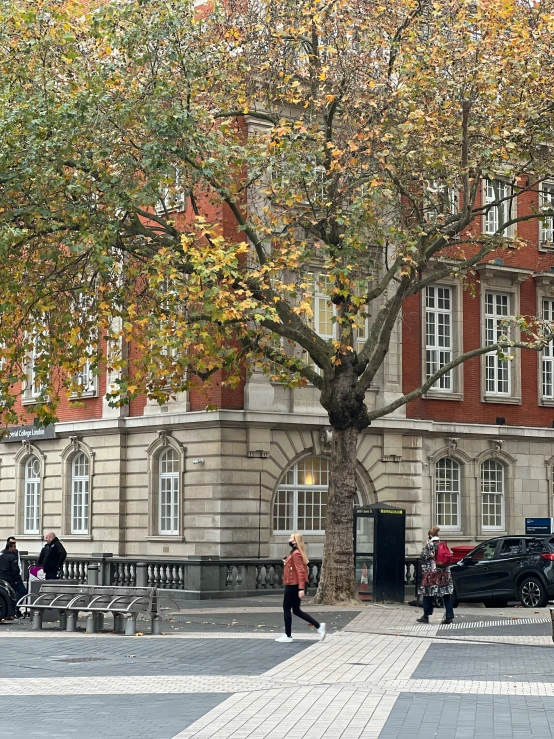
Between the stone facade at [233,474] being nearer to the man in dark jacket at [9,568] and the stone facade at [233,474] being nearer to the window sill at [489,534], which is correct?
the window sill at [489,534]

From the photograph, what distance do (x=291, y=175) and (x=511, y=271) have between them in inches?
590

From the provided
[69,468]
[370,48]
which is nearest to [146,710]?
[370,48]

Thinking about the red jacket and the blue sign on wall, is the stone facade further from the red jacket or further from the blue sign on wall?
the red jacket

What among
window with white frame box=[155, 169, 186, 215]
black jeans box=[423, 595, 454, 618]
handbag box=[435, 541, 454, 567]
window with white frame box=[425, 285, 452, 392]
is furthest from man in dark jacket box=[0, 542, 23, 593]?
window with white frame box=[425, 285, 452, 392]

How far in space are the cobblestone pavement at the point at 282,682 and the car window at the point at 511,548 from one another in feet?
13.6

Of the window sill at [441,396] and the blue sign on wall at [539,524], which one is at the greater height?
the window sill at [441,396]

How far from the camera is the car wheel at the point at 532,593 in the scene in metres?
26.8

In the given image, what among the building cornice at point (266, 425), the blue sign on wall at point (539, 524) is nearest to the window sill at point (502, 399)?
the building cornice at point (266, 425)

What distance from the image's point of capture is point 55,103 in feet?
73.8

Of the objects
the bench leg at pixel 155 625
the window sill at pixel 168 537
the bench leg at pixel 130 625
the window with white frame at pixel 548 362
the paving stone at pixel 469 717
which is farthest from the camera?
the window with white frame at pixel 548 362

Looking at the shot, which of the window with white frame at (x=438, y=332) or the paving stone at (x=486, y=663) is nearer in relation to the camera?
the paving stone at (x=486, y=663)

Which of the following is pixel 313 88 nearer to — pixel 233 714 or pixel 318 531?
pixel 318 531

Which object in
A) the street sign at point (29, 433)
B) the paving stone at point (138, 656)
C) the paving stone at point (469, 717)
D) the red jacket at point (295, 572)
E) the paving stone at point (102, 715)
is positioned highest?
the street sign at point (29, 433)

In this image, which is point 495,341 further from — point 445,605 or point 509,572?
point 445,605
